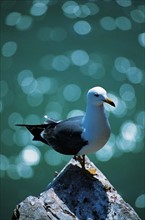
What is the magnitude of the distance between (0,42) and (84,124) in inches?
160

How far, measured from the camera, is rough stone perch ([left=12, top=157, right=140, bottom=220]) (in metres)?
3.34

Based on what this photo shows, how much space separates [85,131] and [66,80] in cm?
328

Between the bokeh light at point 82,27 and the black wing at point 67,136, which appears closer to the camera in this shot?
the black wing at point 67,136

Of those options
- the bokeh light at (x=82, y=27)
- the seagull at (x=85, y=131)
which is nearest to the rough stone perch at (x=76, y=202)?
the seagull at (x=85, y=131)

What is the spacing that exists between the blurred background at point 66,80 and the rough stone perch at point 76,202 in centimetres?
206

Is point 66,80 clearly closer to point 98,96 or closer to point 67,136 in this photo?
point 67,136

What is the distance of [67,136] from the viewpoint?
363cm

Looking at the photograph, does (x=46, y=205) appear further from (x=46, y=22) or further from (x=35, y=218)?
(x=46, y=22)

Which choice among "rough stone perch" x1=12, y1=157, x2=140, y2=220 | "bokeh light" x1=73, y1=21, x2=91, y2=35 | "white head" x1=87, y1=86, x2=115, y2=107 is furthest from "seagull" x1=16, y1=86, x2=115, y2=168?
"bokeh light" x1=73, y1=21, x2=91, y2=35

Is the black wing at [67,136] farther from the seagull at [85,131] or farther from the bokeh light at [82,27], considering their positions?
the bokeh light at [82,27]

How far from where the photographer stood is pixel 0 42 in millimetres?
7262

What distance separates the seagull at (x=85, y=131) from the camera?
341cm

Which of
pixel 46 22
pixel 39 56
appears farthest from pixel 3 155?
pixel 46 22

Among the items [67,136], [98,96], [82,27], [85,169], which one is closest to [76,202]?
[85,169]
